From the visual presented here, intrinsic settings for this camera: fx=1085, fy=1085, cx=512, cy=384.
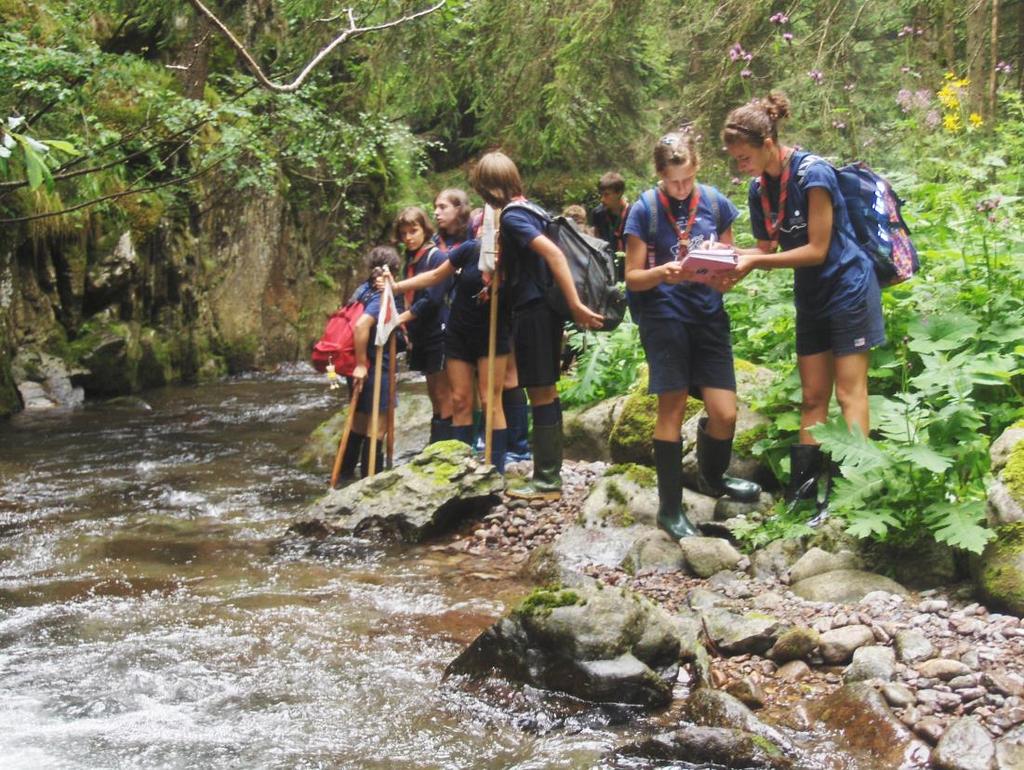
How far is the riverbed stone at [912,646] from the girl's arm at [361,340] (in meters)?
4.56

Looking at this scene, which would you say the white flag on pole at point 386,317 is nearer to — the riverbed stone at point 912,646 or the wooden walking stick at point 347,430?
the wooden walking stick at point 347,430

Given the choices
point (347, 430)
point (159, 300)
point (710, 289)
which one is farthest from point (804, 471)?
point (159, 300)

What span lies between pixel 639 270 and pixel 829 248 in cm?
92

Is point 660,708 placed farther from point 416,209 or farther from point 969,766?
point 416,209

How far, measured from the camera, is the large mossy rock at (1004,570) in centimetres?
422

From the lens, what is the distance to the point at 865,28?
1499cm

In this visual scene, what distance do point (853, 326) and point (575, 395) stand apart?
3.95m

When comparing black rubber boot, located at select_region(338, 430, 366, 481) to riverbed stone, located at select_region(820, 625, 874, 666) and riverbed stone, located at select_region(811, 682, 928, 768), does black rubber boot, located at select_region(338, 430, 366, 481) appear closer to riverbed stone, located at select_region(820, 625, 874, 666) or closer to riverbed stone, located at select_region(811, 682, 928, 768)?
riverbed stone, located at select_region(820, 625, 874, 666)

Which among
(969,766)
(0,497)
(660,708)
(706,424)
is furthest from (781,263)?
(0,497)

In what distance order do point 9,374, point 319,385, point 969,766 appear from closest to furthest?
point 969,766 → point 9,374 → point 319,385

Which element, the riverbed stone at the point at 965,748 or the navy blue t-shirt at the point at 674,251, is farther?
the navy blue t-shirt at the point at 674,251

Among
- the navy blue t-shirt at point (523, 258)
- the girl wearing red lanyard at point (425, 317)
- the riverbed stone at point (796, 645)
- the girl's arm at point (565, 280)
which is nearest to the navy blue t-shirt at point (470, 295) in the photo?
the navy blue t-shirt at point (523, 258)

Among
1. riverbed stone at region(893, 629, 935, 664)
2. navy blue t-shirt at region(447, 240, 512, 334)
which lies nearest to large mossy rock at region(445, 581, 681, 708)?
riverbed stone at region(893, 629, 935, 664)

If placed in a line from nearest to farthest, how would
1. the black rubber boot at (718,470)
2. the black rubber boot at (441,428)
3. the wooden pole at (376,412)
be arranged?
the black rubber boot at (718,470), the wooden pole at (376,412), the black rubber boot at (441,428)
